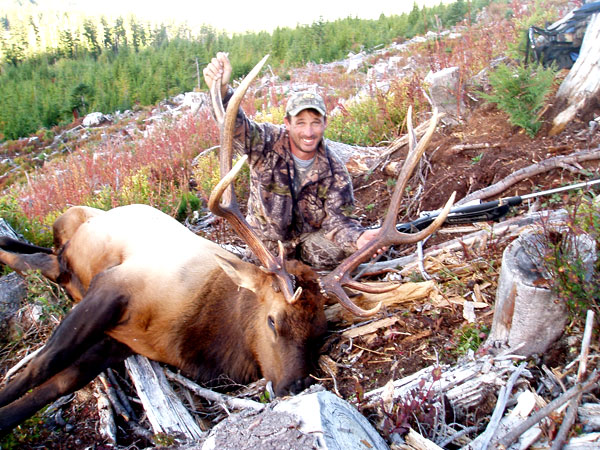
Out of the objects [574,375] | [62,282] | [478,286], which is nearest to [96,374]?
[62,282]

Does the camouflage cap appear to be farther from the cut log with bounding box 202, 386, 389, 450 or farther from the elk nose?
the cut log with bounding box 202, 386, 389, 450

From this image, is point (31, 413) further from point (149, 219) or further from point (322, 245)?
point (322, 245)

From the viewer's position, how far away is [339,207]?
15.9ft

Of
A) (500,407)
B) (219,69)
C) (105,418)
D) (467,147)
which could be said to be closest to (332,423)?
(500,407)

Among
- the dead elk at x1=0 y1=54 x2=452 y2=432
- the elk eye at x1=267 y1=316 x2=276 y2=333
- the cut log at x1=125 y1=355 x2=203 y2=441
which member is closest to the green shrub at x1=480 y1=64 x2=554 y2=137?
the dead elk at x1=0 y1=54 x2=452 y2=432

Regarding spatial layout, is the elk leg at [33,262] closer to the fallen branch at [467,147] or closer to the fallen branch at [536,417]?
the fallen branch at [536,417]

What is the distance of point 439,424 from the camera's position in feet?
7.84

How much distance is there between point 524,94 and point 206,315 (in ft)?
14.6

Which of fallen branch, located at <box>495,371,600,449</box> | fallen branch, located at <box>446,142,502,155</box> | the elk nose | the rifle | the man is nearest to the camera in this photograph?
fallen branch, located at <box>495,371,600,449</box>

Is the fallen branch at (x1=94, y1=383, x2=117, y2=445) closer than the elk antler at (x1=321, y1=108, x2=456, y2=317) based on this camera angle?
Yes

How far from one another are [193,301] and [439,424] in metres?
2.11

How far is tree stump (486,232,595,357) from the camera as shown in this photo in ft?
7.95

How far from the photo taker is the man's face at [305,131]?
456 cm

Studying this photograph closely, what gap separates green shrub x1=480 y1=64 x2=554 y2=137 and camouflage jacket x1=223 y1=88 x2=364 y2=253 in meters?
2.22
